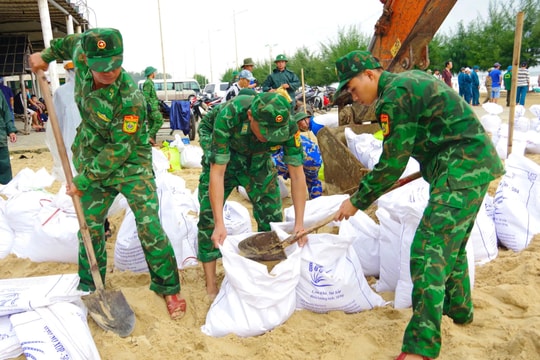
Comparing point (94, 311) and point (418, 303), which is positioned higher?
point (418, 303)

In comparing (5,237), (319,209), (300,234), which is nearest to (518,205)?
(319,209)

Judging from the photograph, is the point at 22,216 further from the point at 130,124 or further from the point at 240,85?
the point at 240,85

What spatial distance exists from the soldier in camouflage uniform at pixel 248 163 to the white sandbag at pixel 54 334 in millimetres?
725

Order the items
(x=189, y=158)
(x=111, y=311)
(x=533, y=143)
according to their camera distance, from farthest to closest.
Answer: (x=189, y=158), (x=533, y=143), (x=111, y=311)

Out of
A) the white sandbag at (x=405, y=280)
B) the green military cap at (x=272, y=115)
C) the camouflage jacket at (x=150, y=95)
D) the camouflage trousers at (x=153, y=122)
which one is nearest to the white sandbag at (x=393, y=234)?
the white sandbag at (x=405, y=280)

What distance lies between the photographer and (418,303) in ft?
5.97

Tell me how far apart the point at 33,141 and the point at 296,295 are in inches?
357

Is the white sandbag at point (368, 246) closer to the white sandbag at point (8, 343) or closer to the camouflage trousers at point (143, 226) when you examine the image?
the camouflage trousers at point (143, 226)

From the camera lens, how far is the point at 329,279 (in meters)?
2.29

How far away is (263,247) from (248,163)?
48cm

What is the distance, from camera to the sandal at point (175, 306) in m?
2.40

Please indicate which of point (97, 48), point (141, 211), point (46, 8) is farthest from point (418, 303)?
point (46, 8)

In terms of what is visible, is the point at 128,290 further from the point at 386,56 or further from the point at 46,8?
the point at 46,8

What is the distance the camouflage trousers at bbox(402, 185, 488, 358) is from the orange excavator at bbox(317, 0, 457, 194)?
74.0 inches
